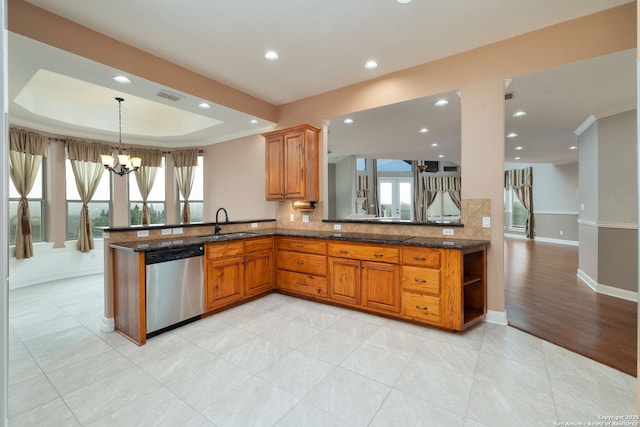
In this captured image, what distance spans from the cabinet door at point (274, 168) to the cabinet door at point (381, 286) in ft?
6.07

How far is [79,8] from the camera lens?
93.3 inches

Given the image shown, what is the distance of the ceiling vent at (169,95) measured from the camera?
3.41 meters

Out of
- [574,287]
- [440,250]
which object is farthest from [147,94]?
[574,287]

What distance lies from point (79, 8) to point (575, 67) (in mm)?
4594

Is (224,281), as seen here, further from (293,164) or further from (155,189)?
(155,189)

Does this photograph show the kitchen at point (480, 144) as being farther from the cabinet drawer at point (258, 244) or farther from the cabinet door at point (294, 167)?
the cabinet drawer at point (258, 244)

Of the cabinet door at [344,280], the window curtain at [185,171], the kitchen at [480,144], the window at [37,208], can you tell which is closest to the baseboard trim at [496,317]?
the kitchen at [480,144]

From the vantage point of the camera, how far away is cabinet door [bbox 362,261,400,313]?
300cm

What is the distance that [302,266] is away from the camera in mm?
3738

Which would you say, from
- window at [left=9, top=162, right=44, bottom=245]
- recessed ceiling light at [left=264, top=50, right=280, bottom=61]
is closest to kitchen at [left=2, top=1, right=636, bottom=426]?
recessed ceiling light at [left=264, top=50, right=280, bottom=61]

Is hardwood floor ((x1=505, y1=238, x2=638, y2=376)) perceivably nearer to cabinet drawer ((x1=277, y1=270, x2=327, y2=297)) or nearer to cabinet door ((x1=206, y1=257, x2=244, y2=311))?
cabinet drawer ((x1=277, y1=270, x2=327, y2=297))

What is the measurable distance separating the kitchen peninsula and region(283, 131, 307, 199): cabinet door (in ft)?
2.13

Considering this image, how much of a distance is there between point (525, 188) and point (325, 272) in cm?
986

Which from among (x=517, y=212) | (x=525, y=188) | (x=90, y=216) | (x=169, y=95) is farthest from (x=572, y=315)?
(x=517, y=212)
